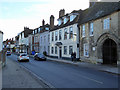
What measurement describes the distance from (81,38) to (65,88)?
54.1 feet

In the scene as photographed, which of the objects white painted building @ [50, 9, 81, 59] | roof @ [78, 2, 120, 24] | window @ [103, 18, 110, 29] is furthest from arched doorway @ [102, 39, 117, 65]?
white painted building @ [50, 9, 81, 59]

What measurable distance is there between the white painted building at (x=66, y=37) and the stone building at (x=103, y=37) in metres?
2.48

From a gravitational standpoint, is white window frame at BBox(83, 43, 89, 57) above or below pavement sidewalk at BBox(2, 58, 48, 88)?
above

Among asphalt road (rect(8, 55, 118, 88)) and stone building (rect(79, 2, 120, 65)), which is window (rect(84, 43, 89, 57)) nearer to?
stone building (rect(79, 2, 120, 65))

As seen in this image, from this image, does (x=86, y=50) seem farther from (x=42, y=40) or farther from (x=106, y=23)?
(x=42, y=40)

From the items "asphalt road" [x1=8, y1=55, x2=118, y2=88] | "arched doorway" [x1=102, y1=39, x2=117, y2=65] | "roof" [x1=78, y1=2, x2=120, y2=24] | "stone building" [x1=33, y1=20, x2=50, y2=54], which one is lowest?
"asphalt road" [x1=8, y1=55, x2=118, y2=88]

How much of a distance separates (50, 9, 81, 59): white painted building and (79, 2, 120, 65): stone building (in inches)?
97.7

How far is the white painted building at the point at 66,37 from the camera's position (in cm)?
2450

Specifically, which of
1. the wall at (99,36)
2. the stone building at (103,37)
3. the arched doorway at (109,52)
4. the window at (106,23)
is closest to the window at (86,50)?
the stone building at (103,37)

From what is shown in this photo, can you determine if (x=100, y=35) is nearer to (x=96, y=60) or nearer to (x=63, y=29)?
(x=96, y=60)

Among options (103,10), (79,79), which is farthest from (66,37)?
(79,79)

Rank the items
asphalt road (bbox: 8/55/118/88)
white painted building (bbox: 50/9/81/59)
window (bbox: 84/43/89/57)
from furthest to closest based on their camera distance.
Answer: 1. white painted building (bbox: 50/9/81/59)
2. window (bbox: 84/43/89/57)
3. asphalt road (bbox: 8/55/118/88)

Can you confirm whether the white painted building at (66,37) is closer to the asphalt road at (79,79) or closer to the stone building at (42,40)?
the stone building at (42,40)

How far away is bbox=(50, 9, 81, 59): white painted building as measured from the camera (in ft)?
80.4
